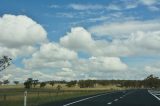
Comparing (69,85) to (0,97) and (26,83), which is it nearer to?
(26,83)

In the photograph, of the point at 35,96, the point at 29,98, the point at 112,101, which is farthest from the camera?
the point at 35,96

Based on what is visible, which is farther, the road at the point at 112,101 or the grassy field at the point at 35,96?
the grassy field at the point at 35,96

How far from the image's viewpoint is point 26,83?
133 m

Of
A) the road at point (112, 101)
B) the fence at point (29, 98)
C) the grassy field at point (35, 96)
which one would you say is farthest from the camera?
the grassy field at point (35, 96)

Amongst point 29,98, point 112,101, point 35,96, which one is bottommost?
point 112,101

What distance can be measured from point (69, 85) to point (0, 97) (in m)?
152

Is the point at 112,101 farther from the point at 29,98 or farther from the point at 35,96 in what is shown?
the point at 35,96

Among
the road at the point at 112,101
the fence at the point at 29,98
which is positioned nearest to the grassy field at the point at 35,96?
the fence at the point at 29,98

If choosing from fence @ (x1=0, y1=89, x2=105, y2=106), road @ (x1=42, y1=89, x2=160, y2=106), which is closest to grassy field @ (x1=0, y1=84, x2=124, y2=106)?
fence @ (x1=0, y1=89, x2=105, y2=106)

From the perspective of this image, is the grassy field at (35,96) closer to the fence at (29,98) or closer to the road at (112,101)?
the fence at (29,98)

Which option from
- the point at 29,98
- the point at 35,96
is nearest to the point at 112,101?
the point at 29,98

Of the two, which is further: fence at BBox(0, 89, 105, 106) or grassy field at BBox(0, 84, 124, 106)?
grassy field at BBox(0, 84, 124, 106)

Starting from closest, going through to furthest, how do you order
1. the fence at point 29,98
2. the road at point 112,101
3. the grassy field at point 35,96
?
the road at point 112,101 → the fence at point 29,98 → the grassy field at point 35,96

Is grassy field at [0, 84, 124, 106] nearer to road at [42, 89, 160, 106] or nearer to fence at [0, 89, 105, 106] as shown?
fence at [0, 89, 105, 106]
